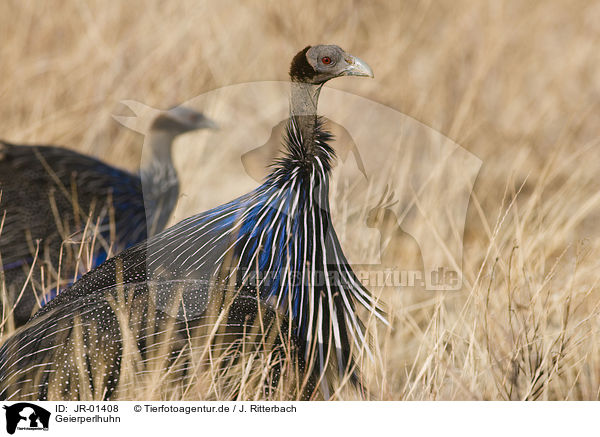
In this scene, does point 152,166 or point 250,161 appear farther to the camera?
point 152,166

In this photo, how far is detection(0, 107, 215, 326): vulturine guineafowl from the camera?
4.72ft

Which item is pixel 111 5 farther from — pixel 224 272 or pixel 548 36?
pixel 548 36

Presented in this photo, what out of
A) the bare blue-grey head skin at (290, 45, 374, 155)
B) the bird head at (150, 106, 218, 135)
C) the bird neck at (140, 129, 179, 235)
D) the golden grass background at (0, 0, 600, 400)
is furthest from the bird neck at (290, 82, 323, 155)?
the bird neck at (140, 129, 179, 235)

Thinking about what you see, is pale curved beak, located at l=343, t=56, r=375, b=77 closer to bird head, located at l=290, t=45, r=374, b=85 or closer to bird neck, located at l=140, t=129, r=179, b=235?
bird head, located at l=290, t=45, r=374, b=85

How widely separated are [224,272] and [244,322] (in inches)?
4.4

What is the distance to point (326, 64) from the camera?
1.19 metres

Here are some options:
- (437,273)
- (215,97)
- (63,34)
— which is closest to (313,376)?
(437,273)

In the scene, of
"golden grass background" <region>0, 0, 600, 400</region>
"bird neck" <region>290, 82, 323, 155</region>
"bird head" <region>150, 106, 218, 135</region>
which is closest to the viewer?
"bird neck" <region>290, 82, 323, 155</region>

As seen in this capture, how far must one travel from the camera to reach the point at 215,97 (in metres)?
1.57

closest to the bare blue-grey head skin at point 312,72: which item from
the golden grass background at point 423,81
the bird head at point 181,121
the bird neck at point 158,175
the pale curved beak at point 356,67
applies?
the pale curved beak at point 356,67

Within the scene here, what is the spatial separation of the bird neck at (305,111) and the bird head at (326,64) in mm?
18

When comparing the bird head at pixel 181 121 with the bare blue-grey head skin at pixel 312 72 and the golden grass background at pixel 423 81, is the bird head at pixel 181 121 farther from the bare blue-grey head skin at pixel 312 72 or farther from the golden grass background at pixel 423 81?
the bare blue-grey head skin at pixel 312 72
